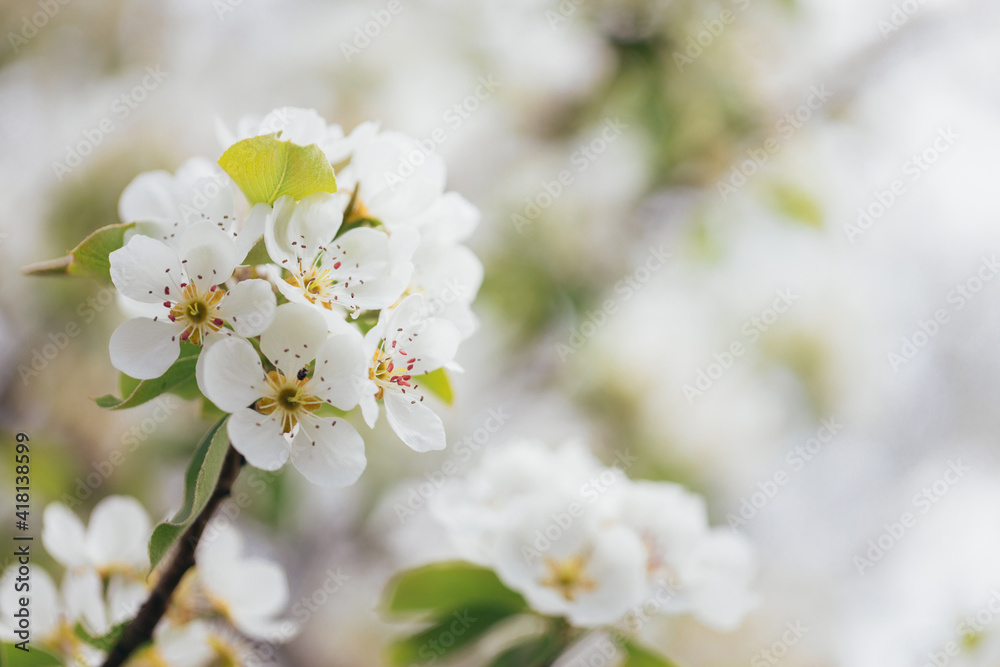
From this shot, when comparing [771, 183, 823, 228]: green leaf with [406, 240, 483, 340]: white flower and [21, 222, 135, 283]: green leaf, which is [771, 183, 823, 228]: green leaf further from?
[21, 222, 135, 283]: green leaf

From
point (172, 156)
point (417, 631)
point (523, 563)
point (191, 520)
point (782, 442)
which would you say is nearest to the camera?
point (191, 520)

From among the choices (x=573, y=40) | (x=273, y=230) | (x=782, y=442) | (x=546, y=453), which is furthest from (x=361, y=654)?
(x=273, y=230)

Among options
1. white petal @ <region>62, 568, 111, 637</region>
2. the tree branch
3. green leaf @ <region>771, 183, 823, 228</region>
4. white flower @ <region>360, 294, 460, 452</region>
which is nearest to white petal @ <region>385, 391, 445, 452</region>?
white flower @ <region>360, 294, 460, 452</region>

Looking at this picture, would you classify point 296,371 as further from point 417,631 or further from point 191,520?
point 417,631

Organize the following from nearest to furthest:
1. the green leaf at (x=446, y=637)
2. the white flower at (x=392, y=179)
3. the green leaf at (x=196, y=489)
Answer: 1. the green leaf at (x=196, y=489)
2. the white flower at (x=392, y=179)
3. the green leaf at (x=446, y=637)

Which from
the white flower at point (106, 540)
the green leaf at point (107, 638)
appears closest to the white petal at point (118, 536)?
the white flower at point (106, 540)

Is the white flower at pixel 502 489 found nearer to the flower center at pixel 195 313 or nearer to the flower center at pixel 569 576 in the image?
the flower center at pixel 569 576

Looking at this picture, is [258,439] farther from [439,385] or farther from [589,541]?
[589,541]
